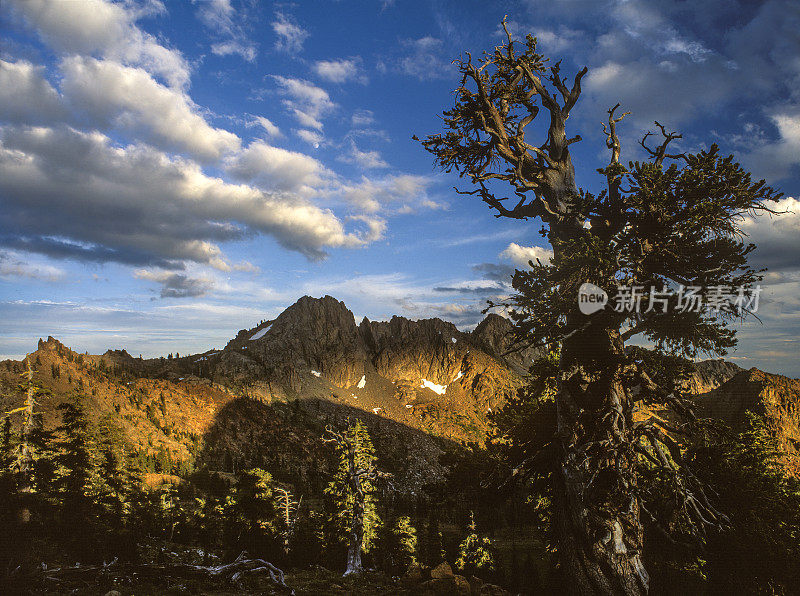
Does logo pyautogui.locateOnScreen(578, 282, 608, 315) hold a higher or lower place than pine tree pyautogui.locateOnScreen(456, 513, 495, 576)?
higher

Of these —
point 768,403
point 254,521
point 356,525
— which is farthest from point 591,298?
point 768,403

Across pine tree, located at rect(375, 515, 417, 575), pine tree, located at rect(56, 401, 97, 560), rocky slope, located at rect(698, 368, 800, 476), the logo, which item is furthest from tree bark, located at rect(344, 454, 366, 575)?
rocky slope, located at rect(698, 368, 800, 476)

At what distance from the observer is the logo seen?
32.9ft

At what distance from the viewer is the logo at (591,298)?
32.9 feet

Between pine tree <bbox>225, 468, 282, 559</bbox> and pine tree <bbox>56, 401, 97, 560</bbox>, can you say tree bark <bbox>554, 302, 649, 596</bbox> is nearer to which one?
pine tree <bbox>56, 401, 97, 560</bbox>

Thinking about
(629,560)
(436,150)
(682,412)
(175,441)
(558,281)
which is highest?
(436,150)

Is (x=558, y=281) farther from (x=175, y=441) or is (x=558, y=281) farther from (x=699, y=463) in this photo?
(x=175, y=441)

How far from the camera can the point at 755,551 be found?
12016mm

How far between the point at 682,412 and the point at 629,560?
13.1ft

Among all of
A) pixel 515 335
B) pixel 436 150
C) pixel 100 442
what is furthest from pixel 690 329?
pixel 100 442

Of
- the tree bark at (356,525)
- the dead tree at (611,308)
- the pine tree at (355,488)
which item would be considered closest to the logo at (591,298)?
the dead tree at (611,308)

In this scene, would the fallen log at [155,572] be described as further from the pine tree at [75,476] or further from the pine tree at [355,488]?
the pine tree at [355,488]

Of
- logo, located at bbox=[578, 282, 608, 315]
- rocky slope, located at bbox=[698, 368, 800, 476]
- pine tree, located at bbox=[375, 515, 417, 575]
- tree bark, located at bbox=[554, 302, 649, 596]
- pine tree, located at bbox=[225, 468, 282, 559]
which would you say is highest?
logo, located at bbox=[578, 282, 608, 315]

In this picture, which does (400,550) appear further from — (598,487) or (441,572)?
(598,487)
